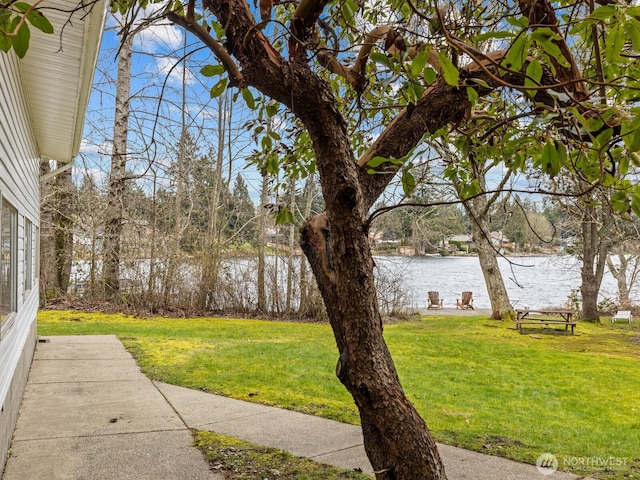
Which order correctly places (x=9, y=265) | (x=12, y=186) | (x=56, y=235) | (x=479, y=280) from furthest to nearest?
(x=479, y=280)
(x=56, y=235)
(x=9, y=265)
(x=12, y=186)

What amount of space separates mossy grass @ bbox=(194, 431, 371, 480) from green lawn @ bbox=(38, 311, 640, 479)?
4.05 ft

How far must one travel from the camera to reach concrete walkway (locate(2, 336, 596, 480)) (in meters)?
3.64

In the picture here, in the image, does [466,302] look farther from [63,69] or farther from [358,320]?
[358,320]

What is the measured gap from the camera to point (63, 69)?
15.0 ft

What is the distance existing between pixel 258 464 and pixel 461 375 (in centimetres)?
490

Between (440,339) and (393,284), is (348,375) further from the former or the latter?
(393,284)

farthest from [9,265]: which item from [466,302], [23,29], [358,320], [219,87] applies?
[466,302]

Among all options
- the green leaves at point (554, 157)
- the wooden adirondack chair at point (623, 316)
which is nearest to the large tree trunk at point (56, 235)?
the green leaves at point (554, 157)

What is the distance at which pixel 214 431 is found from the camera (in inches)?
176

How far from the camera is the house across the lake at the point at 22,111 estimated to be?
3.60 metres

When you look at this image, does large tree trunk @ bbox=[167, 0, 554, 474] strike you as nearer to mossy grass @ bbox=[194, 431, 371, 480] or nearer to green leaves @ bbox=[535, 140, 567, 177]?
green leaves @ bbox=[535, 140, 567, 177]

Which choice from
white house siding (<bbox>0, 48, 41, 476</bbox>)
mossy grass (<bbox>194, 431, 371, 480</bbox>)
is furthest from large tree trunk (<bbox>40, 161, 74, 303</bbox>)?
mossy grass (<bbox>194, 431, 371, 480</bbox>)

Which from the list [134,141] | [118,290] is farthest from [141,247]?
[134,141]

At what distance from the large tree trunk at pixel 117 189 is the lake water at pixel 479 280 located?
7.33 meters
